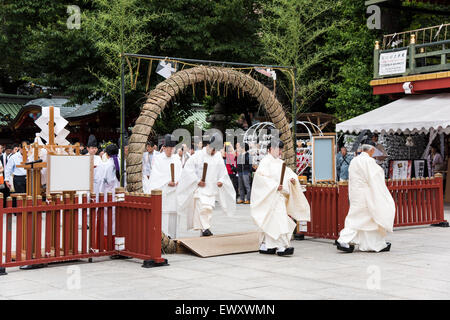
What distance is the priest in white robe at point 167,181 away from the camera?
9.91 m

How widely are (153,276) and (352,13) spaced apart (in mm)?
17952

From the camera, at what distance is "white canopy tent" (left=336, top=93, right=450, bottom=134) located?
598 inches

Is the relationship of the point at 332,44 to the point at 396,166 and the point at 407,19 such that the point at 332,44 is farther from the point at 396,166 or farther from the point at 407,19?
the point at 396,166

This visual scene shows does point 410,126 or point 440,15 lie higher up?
point 440,15

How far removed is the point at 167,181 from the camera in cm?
1004

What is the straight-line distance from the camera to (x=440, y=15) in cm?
2141

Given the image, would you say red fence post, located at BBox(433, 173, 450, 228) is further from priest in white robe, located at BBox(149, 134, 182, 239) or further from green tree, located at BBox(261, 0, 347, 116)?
green tree, located at BBox(261, 0, 347, 116)

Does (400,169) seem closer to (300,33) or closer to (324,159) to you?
(324,159)

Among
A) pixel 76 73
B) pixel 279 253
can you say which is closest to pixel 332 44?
pixel 76 73

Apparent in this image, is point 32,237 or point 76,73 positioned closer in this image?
point 32,237

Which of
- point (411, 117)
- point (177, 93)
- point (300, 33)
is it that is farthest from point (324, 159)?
point (300, 33)

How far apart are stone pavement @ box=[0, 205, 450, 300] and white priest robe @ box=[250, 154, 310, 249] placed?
337 mm

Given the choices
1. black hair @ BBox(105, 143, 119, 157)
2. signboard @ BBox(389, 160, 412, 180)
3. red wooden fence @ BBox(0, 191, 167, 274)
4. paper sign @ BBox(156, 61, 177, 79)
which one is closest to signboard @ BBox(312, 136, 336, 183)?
signboard @ BBox(389, 160, 412, 180)

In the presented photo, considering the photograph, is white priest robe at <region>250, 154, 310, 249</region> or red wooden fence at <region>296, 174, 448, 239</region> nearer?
white priest robe at <region>250, 154, 310, 249</region>
